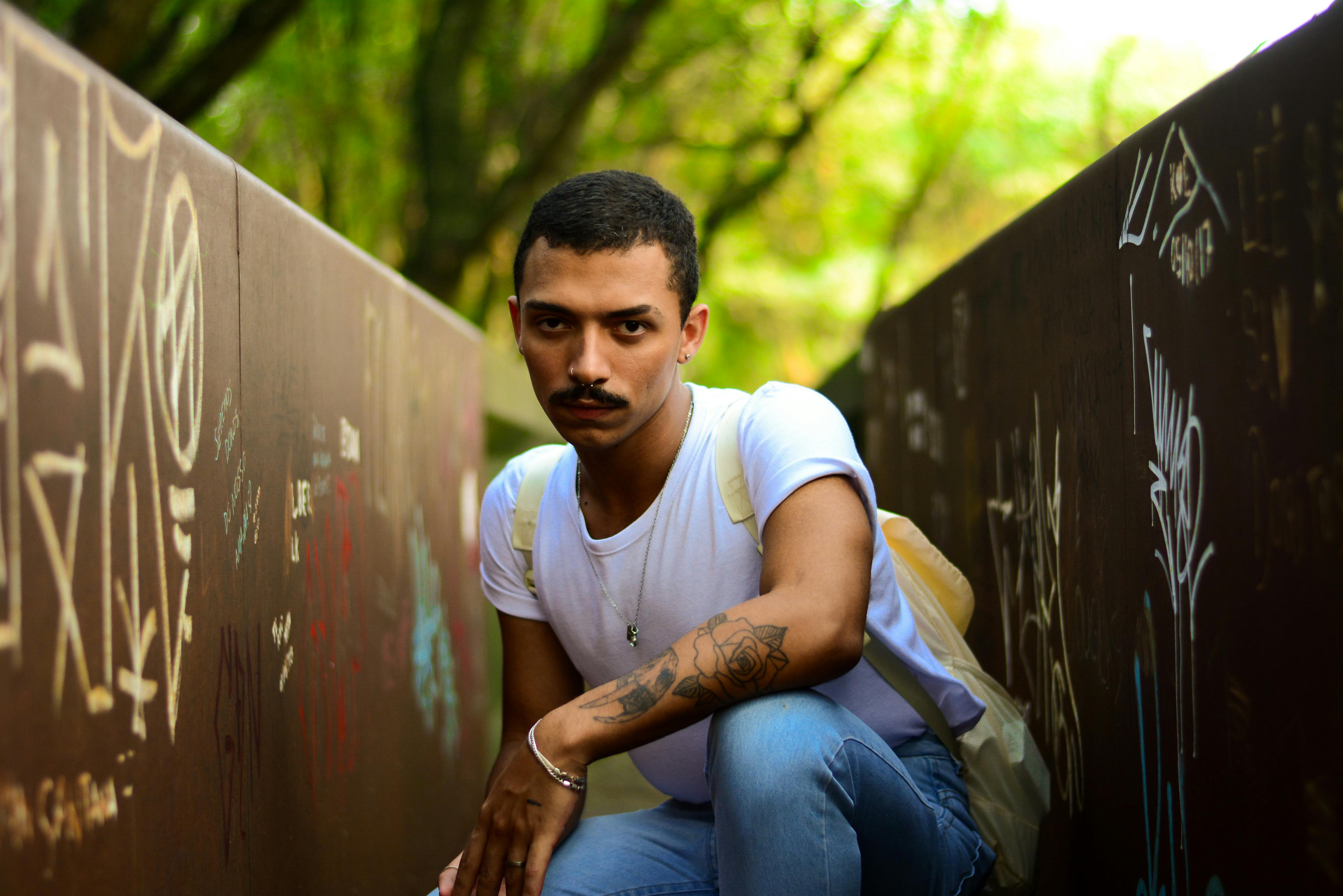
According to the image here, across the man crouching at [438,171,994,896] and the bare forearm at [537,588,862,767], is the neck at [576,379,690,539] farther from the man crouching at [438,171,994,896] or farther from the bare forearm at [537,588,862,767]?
the bare forearm at [537,588,862,767]

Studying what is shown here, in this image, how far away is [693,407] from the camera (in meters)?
2.52

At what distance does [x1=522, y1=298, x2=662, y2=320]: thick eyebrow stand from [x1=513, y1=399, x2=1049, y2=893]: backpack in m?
0.27

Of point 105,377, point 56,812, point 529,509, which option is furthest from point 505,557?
point 56,812

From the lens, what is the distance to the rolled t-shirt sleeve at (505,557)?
8.45ft

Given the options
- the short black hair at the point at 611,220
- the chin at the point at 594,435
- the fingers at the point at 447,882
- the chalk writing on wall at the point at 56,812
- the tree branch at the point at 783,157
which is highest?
the tree branch at the point at 783,157

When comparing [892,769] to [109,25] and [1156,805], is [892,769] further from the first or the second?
[109,25]

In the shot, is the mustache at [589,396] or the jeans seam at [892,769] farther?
the mustache at [589,396]

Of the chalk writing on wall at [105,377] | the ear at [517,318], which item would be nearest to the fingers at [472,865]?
the chalk writing on wall at [105,377]

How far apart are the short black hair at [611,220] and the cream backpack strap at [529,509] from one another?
431 mm

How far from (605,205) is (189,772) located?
1.25 metres

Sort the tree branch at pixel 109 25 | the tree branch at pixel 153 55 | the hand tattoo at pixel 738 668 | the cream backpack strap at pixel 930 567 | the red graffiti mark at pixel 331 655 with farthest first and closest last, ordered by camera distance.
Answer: the tree branch at pixel 153 55 < the tree branch at pixel 109 25 < the red graffiti mark at pixel 331 655 < the cream backpack strap at pixel 930 567 < the hand tattoo at pixel 738 668

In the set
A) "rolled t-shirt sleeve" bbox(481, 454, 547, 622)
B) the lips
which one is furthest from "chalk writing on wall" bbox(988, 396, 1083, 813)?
Answer: "rolled t-shirt sleeve" bbox(481, 454, 547, 622)

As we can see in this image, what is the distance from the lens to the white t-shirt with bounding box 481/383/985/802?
219 cm

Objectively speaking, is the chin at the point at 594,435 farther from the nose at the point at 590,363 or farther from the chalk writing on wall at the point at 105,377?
the chalk writing on wall at the point at 105,377
